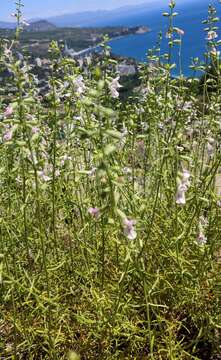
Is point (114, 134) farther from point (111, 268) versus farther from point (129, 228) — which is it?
point (111, 268)

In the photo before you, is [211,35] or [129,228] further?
[211,35]

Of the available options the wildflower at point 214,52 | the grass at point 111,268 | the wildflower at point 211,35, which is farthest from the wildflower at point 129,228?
the wildflower at point 211,35

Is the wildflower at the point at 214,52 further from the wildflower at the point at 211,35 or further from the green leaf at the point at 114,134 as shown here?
the green leaf at the point at 114,134

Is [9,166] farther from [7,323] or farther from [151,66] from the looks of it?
[151,66]

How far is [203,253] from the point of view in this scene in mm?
3639

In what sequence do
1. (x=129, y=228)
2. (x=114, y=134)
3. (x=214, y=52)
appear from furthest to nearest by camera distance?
(x=214, y=52) → (x=129, y=228) → (x=114, y=134)

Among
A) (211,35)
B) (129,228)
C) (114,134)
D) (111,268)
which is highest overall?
(211,35)

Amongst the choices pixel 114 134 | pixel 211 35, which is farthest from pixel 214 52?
pixel 114 134

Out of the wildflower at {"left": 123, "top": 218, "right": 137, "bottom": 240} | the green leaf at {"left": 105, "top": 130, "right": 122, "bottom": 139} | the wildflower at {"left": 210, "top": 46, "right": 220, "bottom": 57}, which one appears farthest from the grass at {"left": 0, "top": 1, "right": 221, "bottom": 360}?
the green leaf at {"left": 105, "top": 130, "right": 122, "bottom": 139}

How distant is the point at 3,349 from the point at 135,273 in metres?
1.09

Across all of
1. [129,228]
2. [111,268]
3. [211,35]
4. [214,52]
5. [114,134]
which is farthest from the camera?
[111,268]

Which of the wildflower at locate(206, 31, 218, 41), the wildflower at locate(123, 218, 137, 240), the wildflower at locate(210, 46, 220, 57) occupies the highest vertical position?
the wildflower at locate(206, 31, 218, 41)

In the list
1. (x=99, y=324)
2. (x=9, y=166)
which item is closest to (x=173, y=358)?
(x=99, y=324)

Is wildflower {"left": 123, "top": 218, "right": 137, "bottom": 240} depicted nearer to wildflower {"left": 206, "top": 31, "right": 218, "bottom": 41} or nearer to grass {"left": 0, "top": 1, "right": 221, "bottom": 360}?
grass {"left": 0, "top": 1, "right": 221, "bottom": 360}
